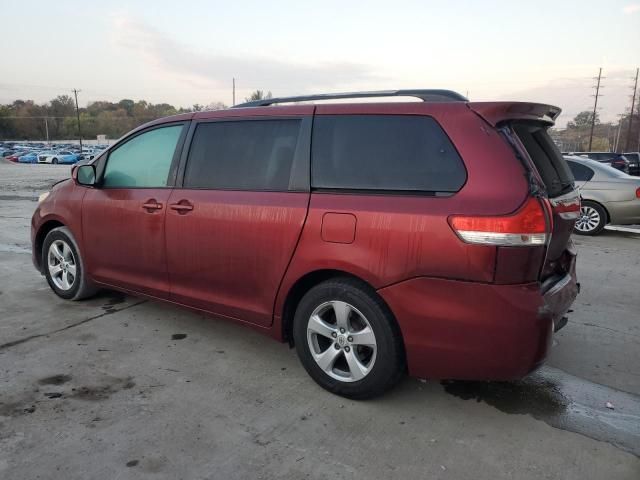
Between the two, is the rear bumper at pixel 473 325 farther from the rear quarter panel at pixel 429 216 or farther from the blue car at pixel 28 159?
the blue car at pixel 28 159

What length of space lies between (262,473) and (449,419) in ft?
3.68

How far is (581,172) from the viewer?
9.35m

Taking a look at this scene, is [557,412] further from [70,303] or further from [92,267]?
[70,303]

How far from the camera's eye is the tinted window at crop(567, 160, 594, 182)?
9.28 m

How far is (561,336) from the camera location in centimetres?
416

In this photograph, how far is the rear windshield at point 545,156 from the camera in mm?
2848

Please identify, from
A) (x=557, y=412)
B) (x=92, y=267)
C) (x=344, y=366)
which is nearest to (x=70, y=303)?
(x=92, y=267)

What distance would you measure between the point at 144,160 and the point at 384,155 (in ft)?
7.11

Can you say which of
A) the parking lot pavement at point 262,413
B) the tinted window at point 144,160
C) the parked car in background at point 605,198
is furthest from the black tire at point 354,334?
the parked car in background at point 605,198

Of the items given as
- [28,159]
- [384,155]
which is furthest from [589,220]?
[28,159]

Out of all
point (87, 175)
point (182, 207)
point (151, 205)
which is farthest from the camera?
point (87, 175)

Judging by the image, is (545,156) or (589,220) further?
(589,220)

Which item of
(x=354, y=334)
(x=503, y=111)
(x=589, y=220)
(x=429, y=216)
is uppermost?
(x=503, y=111)

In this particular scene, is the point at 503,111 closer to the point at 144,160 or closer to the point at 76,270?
the point at 144,160
